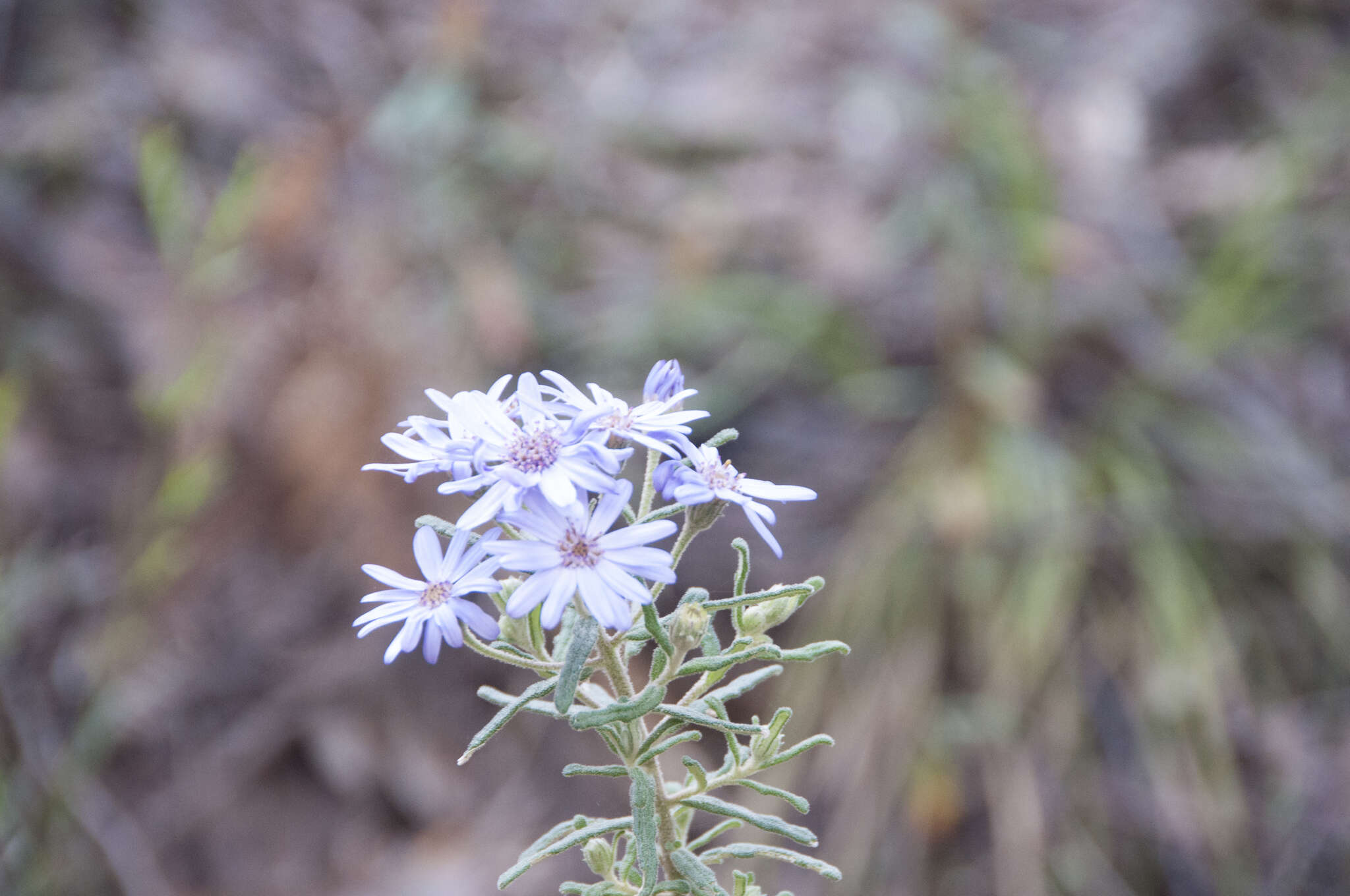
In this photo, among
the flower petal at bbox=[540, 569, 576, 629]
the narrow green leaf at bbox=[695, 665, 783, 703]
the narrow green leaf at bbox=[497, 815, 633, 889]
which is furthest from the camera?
the narrow green leaf at bbox=[695, 665, 783, 703]

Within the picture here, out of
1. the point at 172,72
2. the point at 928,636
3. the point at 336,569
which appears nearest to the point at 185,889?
the point at 336,569

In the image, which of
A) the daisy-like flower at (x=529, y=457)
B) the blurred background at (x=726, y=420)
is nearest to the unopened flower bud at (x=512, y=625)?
the daisy-like flower at (x=529, y=457)

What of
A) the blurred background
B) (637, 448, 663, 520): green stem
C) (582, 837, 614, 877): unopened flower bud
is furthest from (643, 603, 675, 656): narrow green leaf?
the blurred background

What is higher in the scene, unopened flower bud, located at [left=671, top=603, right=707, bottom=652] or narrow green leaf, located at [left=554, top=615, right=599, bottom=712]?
unopened flower bud, located at [left=671, top=603, right=707, bottom=652]

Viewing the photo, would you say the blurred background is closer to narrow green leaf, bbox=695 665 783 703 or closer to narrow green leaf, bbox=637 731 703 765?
narrow green leaf, bbox=695 665 783 703

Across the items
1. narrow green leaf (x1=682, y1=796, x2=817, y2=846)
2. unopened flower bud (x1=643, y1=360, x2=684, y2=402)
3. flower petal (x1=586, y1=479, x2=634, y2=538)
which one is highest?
unopened flower bud (x1=643, y1=360, x2=684, y2=402)

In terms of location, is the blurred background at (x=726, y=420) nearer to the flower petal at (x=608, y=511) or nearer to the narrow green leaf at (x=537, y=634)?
the narrow green leaf at (x=537, y=634)
